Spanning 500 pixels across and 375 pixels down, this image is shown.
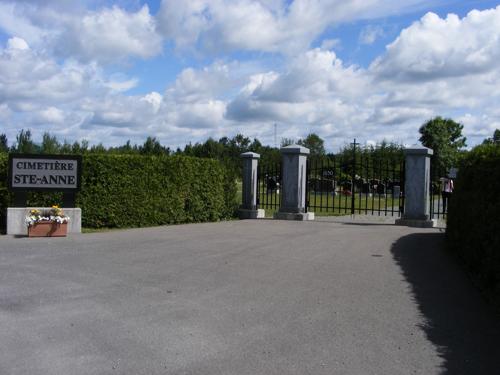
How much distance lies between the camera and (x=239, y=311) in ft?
20.3

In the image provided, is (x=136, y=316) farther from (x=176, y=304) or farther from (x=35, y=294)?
(x=35, y=294)

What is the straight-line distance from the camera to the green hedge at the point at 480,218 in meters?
7.06

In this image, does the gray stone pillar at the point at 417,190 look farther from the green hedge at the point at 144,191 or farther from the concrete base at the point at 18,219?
the concrete base at the point at 18,219

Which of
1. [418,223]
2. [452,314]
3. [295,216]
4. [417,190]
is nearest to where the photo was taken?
[452,314]

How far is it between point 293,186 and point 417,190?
3764 mm

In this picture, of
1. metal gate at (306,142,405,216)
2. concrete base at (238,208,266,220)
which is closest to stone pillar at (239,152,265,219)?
concrete base at (238,208,266,220)

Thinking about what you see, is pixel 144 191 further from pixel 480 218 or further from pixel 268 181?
pixel 480 218

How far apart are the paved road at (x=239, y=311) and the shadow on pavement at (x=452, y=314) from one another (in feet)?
0.05

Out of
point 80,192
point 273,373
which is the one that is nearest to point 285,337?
point 273,373

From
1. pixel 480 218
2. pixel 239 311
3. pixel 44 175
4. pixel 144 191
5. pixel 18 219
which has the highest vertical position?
pixel 44 175

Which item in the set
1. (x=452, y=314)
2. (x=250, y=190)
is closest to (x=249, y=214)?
(x=250, y=190)

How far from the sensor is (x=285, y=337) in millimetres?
5281

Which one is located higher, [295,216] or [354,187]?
[354,187]

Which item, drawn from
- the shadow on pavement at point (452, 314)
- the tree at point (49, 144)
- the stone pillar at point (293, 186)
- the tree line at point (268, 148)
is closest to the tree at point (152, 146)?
the tree line at point (268, 148)
